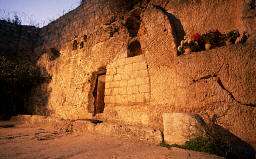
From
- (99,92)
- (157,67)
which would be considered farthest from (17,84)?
(157,67)

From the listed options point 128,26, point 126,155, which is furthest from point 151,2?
point 126,155

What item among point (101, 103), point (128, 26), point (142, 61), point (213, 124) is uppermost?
point (128, 26)

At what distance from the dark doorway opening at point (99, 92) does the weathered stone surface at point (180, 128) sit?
3.17 meters

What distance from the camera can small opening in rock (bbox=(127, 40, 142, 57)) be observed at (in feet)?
19.7

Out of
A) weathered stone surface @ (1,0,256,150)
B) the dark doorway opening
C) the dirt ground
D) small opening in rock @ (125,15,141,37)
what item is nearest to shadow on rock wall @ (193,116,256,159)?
weathered stone surface @ (1,0,256,150)

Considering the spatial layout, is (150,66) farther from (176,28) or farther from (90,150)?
(90,150)

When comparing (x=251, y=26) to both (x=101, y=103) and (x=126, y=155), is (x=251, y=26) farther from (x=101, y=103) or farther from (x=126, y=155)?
(x=101, y=103)

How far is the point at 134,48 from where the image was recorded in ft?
19.9

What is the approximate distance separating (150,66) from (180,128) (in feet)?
6.36

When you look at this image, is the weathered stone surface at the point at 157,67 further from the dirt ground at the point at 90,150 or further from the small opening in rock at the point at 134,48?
the dirt ground at the point at 90,150

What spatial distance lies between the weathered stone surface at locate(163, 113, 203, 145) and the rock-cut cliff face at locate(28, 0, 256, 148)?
19.9 inches

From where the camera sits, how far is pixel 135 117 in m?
5.29

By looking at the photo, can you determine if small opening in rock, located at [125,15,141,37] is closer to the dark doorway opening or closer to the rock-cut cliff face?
the rock-cut cliff face

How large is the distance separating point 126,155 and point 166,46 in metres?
2.54
